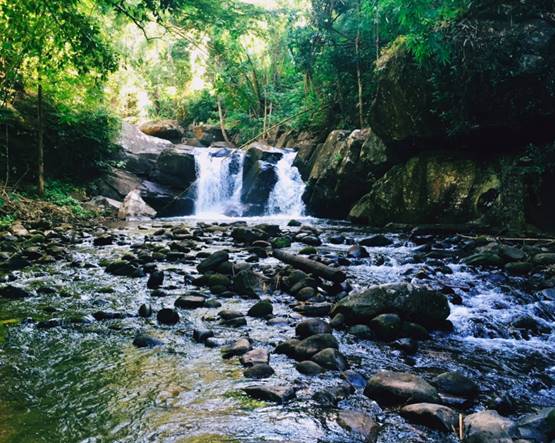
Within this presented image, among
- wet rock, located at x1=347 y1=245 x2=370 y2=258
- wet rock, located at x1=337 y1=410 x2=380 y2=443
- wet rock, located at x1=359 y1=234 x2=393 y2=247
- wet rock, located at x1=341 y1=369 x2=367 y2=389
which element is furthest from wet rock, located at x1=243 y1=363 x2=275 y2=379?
wet rock, located at x1=359 y1=234 x2=393 y2=247

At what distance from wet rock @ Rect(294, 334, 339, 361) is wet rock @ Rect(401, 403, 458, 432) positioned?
0.93 metres

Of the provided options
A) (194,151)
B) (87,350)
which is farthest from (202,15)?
(194,151)

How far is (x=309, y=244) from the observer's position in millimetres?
9086

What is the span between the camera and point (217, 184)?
19344 millimetres

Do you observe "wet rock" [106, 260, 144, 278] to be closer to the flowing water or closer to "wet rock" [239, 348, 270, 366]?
the flowing water

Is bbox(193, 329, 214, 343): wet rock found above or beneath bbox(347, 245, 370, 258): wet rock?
beneath

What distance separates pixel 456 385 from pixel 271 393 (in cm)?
119

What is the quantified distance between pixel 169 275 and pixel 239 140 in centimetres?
2201

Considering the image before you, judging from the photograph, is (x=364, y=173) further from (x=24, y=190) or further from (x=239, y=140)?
(x=239, y=140)

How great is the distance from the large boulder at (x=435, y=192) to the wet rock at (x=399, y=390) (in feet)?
28.3

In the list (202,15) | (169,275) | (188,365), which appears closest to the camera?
(188,365)

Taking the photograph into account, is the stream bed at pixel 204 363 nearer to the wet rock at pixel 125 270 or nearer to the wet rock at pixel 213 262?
the wet rock at pixel 125 270

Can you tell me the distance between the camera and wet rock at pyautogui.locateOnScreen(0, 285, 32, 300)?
456 centimetres

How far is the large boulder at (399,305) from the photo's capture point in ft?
12.8
